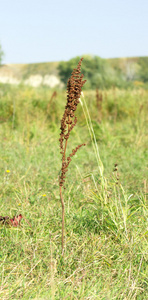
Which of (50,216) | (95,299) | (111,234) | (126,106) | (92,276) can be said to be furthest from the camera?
(126,106)

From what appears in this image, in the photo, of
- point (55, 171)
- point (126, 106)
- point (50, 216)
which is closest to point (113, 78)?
point (126, 106)

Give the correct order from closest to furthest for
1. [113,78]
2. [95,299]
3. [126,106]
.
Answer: [95,299] < [126,106] < [113,78]

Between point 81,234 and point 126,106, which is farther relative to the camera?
point 126,106

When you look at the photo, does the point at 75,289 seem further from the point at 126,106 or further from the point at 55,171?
the point at 126,106

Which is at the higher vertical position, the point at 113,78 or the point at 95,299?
the point at 113,78

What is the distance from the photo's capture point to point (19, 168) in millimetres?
3461

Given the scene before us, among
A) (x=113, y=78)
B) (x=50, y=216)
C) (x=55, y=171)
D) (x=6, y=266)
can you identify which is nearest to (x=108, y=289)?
(x=6, y=266)

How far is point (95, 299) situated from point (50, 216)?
0.81 m

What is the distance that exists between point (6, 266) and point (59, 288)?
0.37 metres

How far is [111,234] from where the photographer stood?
198cm

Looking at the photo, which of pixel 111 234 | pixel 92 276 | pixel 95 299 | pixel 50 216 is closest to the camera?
pixel 95 299

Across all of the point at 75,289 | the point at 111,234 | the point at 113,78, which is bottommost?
the point at 75,289

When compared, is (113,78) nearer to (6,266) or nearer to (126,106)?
(126,106)

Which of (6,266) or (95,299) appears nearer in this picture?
(95,299)
